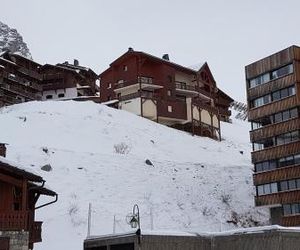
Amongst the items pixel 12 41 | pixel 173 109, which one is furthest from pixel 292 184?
pixel 12 41

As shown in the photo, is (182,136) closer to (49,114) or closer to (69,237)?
(49,114)

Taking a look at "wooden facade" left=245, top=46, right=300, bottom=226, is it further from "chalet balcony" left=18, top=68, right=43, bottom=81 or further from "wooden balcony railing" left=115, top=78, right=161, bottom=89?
"chalet balcony" left=18, top=68, right=43, bottom=81

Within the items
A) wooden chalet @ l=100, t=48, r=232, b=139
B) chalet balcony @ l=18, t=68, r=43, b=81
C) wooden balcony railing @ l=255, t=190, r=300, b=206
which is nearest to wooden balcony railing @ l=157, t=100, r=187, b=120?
wooden chalet @ l=100, t=48, r=232, b=139

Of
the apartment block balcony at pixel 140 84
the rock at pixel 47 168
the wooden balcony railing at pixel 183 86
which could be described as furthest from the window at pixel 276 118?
the wooden balcony railing at pixel 183 86

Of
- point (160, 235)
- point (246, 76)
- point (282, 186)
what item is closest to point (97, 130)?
point (246, 76)

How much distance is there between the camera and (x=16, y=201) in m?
26.0

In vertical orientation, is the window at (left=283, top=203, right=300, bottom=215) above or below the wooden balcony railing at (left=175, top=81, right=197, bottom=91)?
below

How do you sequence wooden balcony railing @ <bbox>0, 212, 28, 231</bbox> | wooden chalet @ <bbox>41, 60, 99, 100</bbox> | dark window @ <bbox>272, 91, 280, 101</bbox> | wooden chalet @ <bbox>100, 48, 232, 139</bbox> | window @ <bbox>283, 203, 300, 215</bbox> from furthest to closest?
wooden chalet @ <bbox>41, 60, 99, 100</bbox>, wooden chalet @ <bbox>100, 48, 232, 139</bbox>, dark window @ <bbox>272, 91, 280, 101</bbox>, window @ <bbox>283, 203, 300, 215</bbox>, wooden balcony railing @ <bbox>0, 212, 28, 231</bbox>

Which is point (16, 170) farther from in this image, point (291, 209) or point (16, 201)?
point (291, 209)

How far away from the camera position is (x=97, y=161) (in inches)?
1635

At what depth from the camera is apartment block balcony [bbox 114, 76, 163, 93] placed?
218 feet

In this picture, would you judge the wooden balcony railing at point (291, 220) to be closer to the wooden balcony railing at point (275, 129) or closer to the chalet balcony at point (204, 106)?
the wooden balcony railing at point (275, 129)

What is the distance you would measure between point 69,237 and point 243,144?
39674 millimetres

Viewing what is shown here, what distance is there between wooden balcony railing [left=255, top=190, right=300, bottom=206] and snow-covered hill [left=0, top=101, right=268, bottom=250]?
35.7 inches
